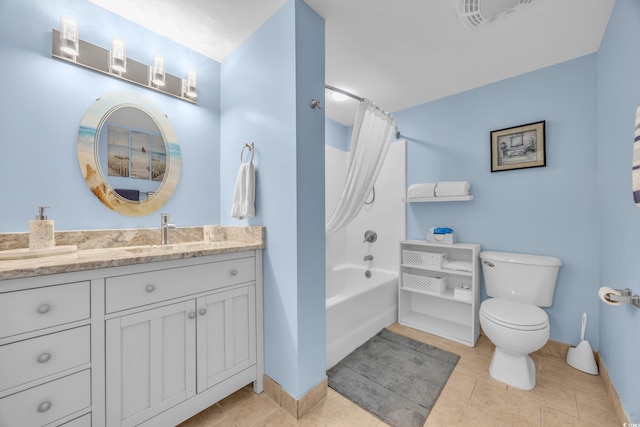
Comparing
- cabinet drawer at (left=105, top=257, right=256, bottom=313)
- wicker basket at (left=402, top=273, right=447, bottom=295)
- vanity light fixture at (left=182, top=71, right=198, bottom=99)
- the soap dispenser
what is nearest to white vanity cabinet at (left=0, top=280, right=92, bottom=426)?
cabinet drawer at (left=105, top=257, right=256, bottom=313)

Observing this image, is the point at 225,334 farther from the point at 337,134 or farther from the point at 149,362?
the point at 337,134

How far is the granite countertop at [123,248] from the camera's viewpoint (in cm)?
95

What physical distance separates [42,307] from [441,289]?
8.82ft

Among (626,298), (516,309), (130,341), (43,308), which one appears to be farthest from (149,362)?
(516,309)

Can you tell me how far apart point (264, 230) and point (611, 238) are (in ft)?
7.28

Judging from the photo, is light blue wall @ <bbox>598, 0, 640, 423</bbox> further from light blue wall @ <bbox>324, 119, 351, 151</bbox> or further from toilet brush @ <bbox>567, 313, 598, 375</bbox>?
light blue wall @ <bbox>324, 119, 351, 151</bbox>

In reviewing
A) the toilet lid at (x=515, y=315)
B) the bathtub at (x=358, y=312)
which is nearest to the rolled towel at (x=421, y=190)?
the bathtub at (x=358, y=312)

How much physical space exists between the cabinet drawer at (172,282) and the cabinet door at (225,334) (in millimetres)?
80

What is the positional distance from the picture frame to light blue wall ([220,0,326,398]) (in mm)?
1767

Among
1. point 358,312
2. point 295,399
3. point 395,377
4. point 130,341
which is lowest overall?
point 395,377

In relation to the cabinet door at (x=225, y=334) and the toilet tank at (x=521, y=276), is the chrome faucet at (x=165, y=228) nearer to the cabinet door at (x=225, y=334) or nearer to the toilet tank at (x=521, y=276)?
the cabinet door at (x=225, y=334)

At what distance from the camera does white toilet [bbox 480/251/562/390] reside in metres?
1.62

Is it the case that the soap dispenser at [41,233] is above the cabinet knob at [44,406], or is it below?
above

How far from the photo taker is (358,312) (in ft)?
7.22
